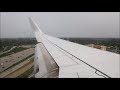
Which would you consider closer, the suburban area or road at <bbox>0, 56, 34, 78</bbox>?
the suburban area

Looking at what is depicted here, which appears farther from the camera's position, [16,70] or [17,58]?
[17,58]

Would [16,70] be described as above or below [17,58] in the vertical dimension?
below

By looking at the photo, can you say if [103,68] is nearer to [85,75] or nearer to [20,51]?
[85,75]

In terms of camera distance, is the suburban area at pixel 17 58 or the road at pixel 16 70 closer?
the suburban area at pixel 17 58
